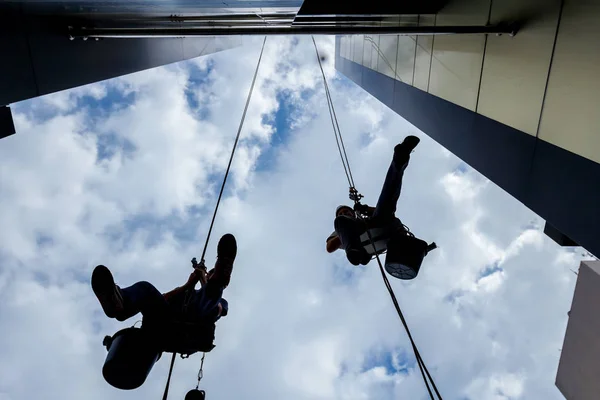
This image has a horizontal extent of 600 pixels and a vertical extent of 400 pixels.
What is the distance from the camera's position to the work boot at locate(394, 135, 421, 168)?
5125mm

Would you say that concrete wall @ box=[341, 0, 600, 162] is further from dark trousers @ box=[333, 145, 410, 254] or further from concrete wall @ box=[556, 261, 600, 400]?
concrete wall @ box=[556, 261, 600, 400]

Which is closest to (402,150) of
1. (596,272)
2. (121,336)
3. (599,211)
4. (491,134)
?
(491,134)

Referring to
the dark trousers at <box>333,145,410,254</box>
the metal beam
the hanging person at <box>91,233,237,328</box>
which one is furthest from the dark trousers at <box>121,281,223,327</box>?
the metal beam

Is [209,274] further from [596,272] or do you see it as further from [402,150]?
[596,272]

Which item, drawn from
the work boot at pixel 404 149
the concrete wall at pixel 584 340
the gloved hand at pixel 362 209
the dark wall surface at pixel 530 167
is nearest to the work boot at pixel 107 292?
the gloved hand at pixel 362 209

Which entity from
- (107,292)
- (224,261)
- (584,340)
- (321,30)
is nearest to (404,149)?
(321,30)

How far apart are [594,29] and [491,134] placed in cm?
169

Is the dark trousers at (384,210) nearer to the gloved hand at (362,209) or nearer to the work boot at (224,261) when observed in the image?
the gloved hand at (362,209)

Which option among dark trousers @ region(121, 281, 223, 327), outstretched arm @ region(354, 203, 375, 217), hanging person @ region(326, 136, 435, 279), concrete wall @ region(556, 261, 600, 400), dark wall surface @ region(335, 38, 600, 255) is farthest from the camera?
concrete wall @ region(556, 261, 600, 400)

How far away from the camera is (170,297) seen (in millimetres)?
5316

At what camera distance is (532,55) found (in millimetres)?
3695

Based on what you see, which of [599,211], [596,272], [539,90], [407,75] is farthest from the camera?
[407,75]

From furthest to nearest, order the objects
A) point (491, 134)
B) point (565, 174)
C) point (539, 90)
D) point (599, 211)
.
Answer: point (491, 134) < point (539, 90) < point (565, 174) < point (599, 211)

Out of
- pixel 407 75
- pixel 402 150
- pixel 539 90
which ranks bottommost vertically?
pixel 539 90
